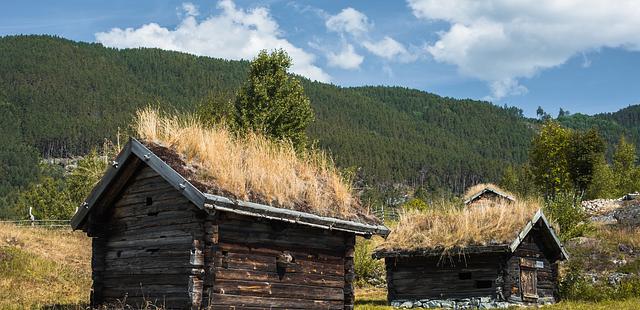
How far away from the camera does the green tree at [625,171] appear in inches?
3482

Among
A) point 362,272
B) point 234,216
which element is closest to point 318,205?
point 234,216

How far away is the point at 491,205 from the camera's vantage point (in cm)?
2966

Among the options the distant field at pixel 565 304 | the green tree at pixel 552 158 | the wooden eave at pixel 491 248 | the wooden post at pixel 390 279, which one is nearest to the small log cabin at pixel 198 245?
the distant field at pixel 565 304

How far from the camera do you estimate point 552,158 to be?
187 feet

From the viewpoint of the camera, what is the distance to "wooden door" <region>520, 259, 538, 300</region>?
27.4m

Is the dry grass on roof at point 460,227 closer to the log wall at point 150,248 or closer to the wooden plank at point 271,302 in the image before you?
the wooden plank at point 271,302

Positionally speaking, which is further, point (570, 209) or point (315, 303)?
point (570, 209)

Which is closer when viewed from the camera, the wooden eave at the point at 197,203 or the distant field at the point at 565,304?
the wooden eave at the point at 197,203

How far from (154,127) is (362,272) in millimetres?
23199

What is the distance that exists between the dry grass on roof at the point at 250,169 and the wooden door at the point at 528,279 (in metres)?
13.2

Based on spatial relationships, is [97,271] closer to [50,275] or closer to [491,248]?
[50,275]

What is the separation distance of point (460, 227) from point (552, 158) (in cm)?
3347

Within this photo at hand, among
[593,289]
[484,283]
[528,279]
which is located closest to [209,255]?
[484,283]

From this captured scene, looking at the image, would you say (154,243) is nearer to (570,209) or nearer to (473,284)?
(473,284)
